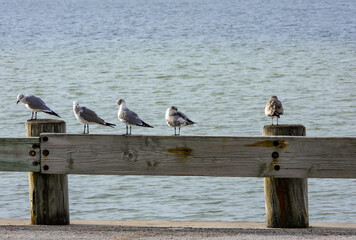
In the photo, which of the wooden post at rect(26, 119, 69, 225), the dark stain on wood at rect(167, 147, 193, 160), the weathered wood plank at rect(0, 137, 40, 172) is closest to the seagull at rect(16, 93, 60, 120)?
the wooden post at rect(26, 119, 69, 225)

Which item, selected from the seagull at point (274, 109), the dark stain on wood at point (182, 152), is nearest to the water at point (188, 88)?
the seagull at point (274, 109)

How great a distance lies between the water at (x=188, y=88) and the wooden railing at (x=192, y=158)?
4.33m

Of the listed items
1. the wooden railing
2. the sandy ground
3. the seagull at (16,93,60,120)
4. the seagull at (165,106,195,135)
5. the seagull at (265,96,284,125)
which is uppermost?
the seagull at (16,93,60,120)

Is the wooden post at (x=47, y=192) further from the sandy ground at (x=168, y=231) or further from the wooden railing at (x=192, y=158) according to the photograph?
the sandy ground at (x=168, y=231)

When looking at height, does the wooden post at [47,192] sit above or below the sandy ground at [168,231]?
above

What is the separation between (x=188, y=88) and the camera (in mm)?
30656

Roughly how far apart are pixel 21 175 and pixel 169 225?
7.17m

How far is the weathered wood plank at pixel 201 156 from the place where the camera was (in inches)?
298

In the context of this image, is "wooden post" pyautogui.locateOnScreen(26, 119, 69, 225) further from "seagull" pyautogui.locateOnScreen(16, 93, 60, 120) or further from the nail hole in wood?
"seagull" pyautogui.locateOnScreen(16, 93, 60, 120)

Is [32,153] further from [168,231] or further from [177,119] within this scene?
[177,119]

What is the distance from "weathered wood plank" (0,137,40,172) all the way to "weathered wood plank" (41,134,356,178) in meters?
0.07

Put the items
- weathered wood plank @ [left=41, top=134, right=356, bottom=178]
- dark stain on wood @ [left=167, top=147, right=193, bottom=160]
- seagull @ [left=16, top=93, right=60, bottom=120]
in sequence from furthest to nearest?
seagull @ [left=16, top=93, right=60, bottom=120]
dark stain on wood @ [left=167, top=147, right=193, bottom=160]
weathered wood plank @ [left=41, top=134, right=356, bottom=178]

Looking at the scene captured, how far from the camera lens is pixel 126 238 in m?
7.36

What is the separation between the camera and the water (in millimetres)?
13320
